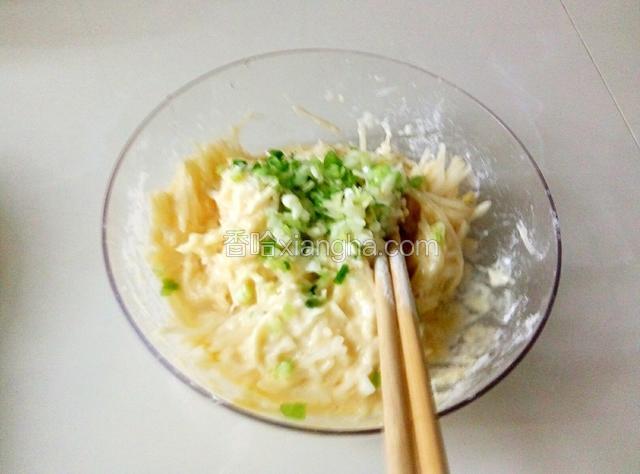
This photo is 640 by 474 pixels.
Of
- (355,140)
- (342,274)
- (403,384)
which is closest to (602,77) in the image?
(355,140)

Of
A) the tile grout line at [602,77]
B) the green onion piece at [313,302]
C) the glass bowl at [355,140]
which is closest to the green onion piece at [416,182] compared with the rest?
the glass bowl at [355,140]

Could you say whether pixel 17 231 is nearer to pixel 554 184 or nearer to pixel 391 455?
pixel 391 455

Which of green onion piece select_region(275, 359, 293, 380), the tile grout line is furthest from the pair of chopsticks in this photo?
the tile grout line

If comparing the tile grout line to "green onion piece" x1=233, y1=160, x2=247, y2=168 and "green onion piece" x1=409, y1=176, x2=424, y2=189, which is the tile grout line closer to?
"green onion piece" x1=409, y1=176, x2=424, y2=189

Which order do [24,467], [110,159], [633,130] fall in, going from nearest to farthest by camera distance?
[24,467] < [110,159] < [633,130]

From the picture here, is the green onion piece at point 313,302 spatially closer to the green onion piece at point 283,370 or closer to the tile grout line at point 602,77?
the green onion piece at point 283,370

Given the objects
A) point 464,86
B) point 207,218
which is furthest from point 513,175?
point 207,218
